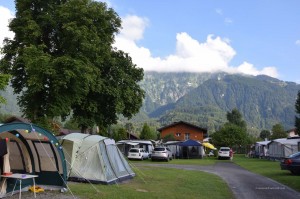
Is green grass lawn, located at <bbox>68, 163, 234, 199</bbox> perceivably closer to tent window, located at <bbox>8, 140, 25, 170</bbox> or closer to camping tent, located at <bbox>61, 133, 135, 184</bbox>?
camping tent, located at <bbox>61, 133, 135, 184</bbox>

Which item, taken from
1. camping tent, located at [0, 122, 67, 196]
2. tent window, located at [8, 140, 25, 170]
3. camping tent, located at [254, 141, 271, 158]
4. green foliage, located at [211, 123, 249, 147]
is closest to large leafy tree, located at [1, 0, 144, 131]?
camping tent, located at [0, 122, 67, 196]

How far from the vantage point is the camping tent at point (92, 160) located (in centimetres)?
1656

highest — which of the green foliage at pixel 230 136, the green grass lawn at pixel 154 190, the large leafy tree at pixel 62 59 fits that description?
the large leafy tree at pixel 62 59

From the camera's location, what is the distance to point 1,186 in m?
12.3

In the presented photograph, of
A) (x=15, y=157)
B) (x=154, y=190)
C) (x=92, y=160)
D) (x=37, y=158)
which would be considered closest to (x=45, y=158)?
(x=37, y=158)

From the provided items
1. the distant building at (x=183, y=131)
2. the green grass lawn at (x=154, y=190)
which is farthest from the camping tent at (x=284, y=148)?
the distant building at (x=183, y=131)

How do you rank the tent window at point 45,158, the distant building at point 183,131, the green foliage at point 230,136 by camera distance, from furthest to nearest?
the distant building at point 183,131 < the green foliage at point 230,136 < the tent window at point 45,158

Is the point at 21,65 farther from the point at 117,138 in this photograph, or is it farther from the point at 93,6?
the point at 117,138

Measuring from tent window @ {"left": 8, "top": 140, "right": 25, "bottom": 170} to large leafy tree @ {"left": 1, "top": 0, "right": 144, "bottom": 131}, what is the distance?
11388 millimetres

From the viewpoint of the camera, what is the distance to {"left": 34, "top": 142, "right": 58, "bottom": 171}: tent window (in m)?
14.8

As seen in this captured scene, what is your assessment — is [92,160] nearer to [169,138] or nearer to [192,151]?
[192,151]

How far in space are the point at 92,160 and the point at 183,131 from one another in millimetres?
66298

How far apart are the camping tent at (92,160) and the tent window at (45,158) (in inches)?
67.3

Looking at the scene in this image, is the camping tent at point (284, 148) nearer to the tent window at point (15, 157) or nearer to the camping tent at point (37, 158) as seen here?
the camping tent at point (37, 158)
